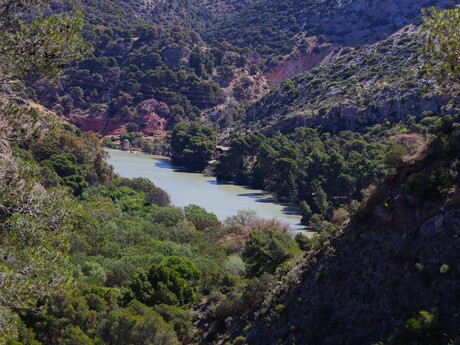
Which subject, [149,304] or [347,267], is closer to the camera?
[347,267]

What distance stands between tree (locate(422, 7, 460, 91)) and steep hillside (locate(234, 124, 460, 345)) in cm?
170

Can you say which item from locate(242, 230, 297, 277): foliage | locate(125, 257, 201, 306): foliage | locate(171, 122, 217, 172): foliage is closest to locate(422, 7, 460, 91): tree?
locate(242, 230, 297, 277): foliage

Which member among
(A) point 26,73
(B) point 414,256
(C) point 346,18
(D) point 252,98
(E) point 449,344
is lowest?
(E) point 449,344

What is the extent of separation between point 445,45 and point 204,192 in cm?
4100

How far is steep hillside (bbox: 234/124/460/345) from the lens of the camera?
12289 millimetres

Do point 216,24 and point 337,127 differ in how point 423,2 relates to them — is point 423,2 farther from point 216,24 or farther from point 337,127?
point 216,24

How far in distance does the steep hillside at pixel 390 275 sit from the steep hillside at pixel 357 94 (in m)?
34.5

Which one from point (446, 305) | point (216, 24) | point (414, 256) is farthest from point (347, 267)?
point (216, 24)

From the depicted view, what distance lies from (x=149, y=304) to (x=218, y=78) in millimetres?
77174

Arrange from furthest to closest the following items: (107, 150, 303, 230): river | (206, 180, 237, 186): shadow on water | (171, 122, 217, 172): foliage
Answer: (171, 122, 217, 172): foliage → (206, 180, 237, 186): shadow on water → (107, 150, 303, 230): river

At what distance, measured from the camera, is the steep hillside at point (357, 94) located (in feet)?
179

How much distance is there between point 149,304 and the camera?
21.3 metres

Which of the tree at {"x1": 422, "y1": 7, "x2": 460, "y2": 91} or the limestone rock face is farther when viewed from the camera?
the tree at {"x1": 422, "y1": 7, "x2": 460, "y2": 91}

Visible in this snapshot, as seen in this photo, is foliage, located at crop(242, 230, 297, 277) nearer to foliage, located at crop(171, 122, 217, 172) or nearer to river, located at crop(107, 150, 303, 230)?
river, located at crop(107, 150, 303, 230)
